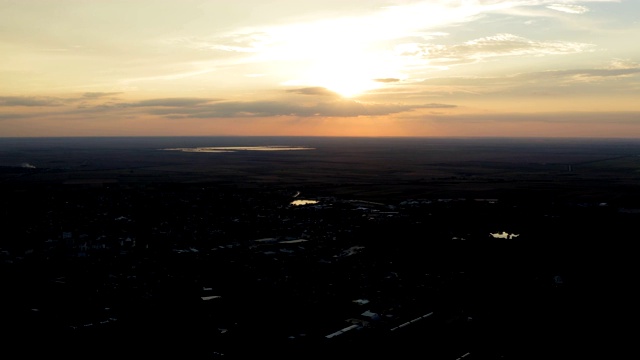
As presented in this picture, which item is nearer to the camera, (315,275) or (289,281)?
(289,281)

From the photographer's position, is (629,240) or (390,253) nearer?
(390,253)

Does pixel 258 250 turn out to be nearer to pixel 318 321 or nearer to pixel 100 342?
pixel 318 321

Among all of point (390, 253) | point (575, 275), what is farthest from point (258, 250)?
point (575, 275)

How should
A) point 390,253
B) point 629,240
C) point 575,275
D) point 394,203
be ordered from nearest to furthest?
1. point 575,275
2. point 390,253
3. point 629,240
4. point 394,203

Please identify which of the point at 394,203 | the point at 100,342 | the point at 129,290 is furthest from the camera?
the point at 394,203

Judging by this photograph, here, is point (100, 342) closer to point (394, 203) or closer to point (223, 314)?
point (223, 314)

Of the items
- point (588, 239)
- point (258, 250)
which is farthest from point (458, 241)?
point (258, 250)
